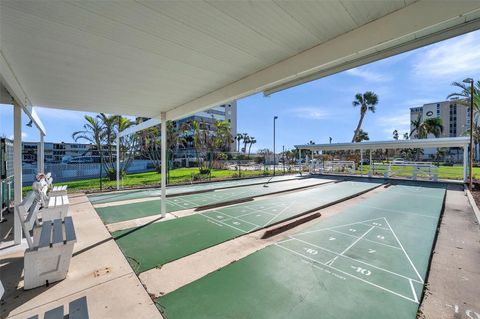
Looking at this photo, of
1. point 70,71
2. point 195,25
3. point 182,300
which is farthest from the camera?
point 70,71

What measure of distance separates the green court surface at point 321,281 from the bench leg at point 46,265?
1.80m

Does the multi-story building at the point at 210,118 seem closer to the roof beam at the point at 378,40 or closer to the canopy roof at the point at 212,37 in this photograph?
the canopy roof at the point at 212,37

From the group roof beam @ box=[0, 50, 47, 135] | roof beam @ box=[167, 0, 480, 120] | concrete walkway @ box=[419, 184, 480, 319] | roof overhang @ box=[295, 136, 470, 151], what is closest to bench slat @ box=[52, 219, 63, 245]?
roof beam @ box=[0, 50, 47, 135]

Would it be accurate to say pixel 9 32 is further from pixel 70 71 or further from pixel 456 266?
pixel 456 266

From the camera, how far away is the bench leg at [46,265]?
3.23 meters

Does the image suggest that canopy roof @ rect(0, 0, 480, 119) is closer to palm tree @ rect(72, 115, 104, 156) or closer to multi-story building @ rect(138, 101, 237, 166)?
palm tree @ rect(72, 115, 104, 156)

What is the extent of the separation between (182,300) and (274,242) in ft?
8.49

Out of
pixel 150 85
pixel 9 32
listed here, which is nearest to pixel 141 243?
pixel 150 85

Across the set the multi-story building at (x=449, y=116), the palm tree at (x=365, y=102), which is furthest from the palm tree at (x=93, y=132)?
the multi-story building at (x=449, y=116)

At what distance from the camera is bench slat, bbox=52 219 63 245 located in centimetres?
335

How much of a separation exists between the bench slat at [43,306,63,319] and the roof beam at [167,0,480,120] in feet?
13.1

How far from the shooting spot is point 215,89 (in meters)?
4.76

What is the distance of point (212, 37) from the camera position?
266 cm

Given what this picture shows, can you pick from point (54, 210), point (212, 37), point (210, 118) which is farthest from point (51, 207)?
point (210, 118)
